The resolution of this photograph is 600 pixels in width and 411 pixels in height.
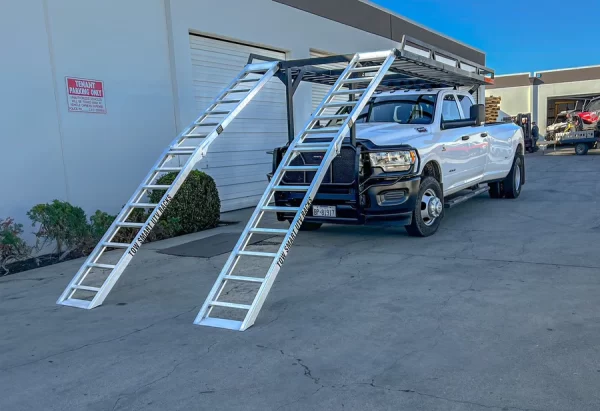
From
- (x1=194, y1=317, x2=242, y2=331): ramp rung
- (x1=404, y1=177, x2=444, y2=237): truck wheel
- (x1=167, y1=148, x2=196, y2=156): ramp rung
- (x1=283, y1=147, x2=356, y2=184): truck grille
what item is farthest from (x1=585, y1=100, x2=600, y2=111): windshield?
(x1=194, y1=317, x2=242, y2=331): ramp rung

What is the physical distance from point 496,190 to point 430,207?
4.45m

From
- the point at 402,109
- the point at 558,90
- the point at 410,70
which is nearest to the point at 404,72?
the point at 410,70

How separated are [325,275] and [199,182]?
13.3 ft

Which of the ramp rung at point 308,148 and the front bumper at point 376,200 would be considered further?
the front bumper at point 376,200

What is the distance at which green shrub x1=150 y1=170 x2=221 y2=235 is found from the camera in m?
8.65

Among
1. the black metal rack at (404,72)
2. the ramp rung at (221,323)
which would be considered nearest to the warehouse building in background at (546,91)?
the black metal rack at (404,72)

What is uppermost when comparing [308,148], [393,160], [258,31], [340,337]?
[258,31]

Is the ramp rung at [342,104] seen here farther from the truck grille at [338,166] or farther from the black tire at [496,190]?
the black tire at [496,190]

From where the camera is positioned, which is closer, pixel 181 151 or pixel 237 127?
pixel 181 151

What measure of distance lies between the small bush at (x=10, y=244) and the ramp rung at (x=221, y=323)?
3762mm

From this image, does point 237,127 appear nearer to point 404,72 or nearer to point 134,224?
point 404,72

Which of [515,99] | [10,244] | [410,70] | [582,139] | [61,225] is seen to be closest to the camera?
[10,244]

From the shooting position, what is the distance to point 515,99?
35969 mm

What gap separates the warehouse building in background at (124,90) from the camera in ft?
25.1
